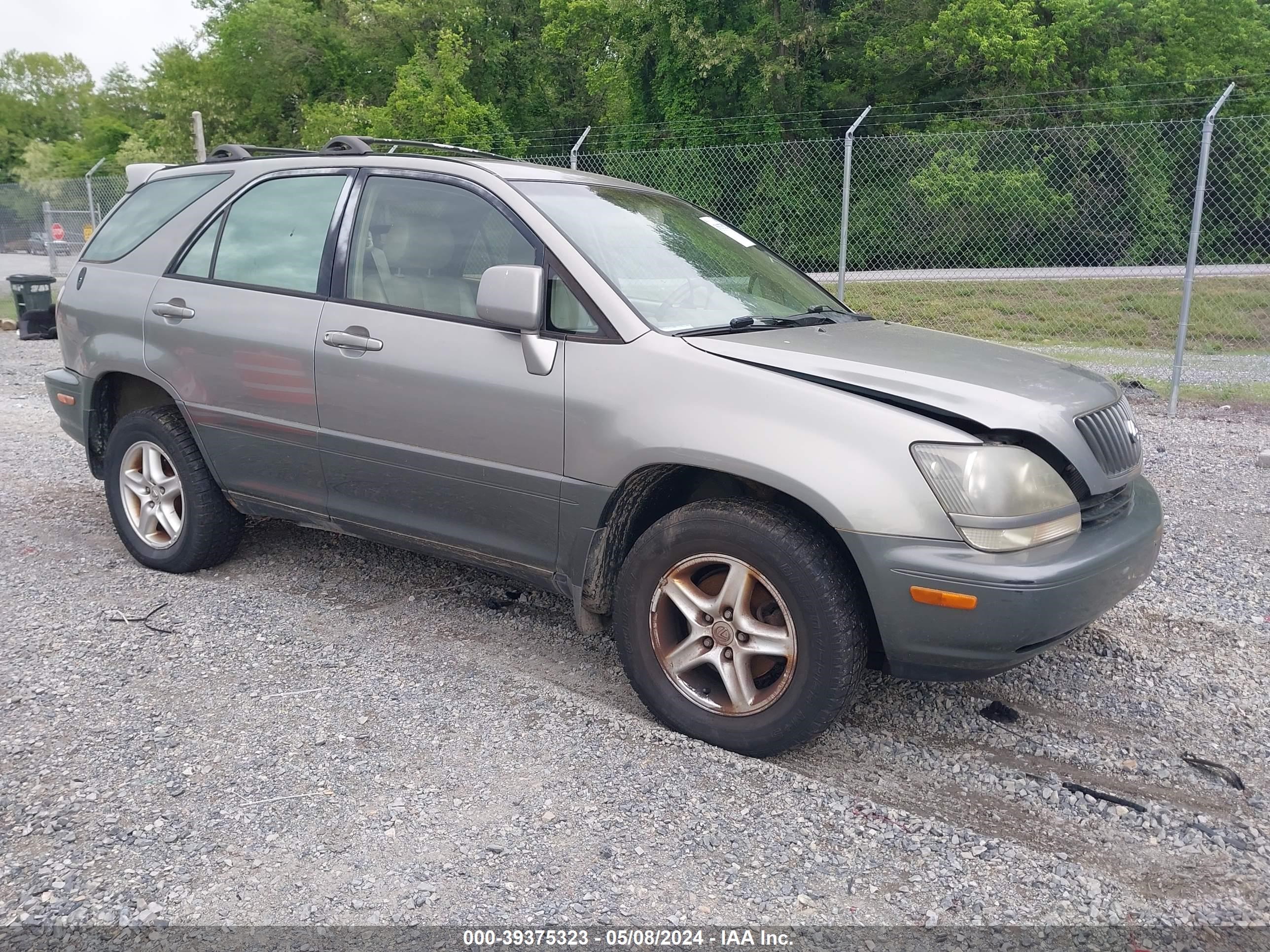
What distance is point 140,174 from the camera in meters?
5.34

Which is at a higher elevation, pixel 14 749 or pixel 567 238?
pixel 567 238

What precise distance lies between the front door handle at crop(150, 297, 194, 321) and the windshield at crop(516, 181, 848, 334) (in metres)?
1.68

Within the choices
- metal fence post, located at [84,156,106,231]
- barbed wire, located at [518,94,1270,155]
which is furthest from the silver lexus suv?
barbed wire, located at [518,94,1270,155]

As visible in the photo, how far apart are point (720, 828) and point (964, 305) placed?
1305 centimetres

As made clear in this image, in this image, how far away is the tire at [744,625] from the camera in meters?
2.98

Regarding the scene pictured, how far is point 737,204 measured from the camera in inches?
626

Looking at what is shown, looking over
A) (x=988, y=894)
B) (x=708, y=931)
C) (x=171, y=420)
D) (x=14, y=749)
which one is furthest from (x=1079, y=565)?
(x=171, y=420)

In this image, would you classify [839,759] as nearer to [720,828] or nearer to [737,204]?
[720,828]

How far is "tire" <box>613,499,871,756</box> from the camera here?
2.98 m

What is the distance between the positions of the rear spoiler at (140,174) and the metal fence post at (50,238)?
A: 1440cm

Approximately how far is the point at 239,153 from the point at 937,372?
349cm

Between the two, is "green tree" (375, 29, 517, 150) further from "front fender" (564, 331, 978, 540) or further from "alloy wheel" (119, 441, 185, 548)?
"front fender" (564, 331, 978, 540)

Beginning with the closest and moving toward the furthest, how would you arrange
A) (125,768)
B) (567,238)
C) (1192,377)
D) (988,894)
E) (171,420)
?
(988,894)
(125,768)
(567,238)
(171,420)
(1192,377)

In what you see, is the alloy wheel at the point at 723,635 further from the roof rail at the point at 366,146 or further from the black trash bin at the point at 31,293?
the black trash bin at the point at 31,293
